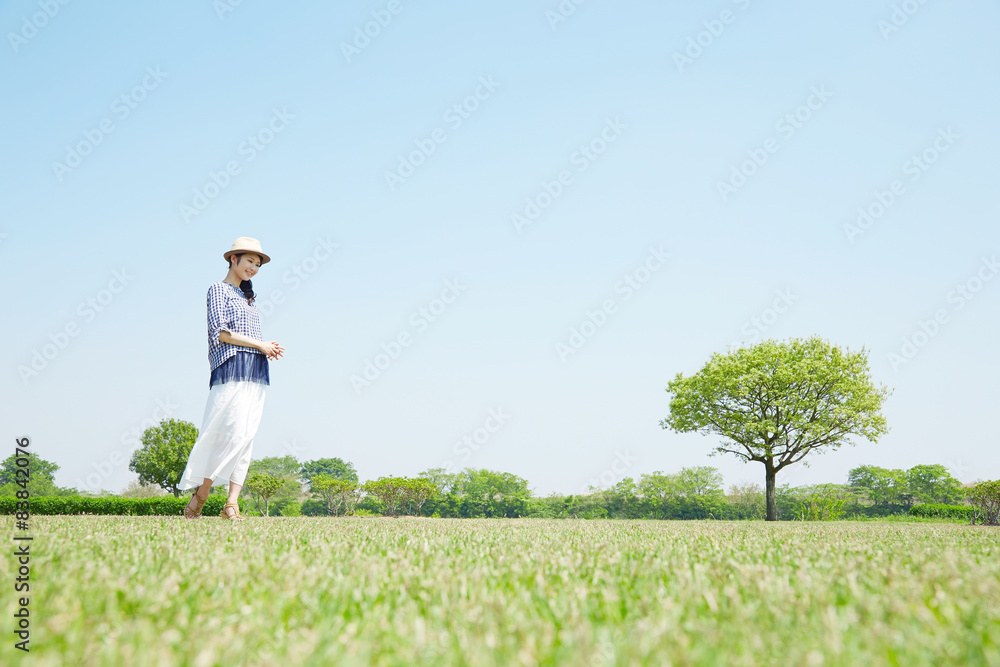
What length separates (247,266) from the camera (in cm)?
780

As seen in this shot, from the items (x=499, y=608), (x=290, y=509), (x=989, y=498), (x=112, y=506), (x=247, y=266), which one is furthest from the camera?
(x=290, y=509)

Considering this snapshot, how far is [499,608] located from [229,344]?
243 inches

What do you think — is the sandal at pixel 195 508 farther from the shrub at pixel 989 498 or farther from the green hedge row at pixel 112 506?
the shrub at pixel 989 498

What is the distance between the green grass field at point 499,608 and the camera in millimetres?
1739

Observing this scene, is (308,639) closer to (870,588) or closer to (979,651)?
(979,651)

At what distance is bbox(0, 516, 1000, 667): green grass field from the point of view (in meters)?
1.74

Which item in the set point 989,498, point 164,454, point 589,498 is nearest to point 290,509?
point 164,454

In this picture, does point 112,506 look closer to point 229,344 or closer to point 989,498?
point 229,344

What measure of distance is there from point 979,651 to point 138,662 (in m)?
2.42

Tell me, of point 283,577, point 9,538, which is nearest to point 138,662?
point 283,577

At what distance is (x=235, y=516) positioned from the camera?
7516 millimetres

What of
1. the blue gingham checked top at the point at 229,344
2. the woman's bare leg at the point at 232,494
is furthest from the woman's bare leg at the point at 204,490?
the blue gingham checked top at the point at 229,344

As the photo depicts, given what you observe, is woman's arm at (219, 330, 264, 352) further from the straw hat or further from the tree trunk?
the tree trunk


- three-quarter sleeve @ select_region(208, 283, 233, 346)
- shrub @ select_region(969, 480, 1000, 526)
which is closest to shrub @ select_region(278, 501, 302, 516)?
shrub @ select_region(969, 480, 1000, 526)
